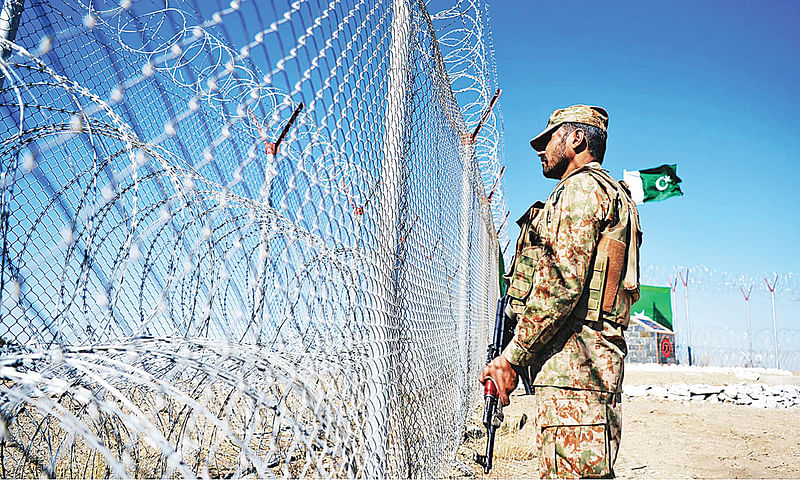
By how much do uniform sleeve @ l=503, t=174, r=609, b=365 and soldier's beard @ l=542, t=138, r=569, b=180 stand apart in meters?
0.25

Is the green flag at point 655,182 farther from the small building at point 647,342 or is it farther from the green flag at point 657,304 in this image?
the green flag at point 657,304

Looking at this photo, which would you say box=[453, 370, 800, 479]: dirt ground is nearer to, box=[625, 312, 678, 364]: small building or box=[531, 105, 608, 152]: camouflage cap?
box=[531, 105, 608, 152]: camouflage cap

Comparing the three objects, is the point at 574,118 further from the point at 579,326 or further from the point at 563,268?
the point at 579,326

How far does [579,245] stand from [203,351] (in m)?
1.33

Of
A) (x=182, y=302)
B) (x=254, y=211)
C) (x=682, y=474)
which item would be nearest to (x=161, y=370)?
(x=254, y=211)

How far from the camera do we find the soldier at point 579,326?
6.63ft

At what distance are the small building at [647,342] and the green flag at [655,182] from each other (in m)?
5.87

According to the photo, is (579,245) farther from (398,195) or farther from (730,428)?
(730,428)

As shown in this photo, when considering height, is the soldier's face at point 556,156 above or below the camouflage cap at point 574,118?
below

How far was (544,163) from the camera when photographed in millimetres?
2439

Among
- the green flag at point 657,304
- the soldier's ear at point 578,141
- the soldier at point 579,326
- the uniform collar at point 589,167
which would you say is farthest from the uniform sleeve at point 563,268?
the green flag at point 657,304

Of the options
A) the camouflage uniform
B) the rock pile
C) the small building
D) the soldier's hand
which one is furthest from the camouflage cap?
the small building

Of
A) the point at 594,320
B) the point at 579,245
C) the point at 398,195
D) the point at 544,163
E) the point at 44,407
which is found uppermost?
the point at 544,163

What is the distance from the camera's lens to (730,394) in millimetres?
10016
